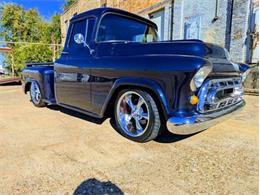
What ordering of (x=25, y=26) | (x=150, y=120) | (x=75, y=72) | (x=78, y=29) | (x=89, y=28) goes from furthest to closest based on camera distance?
(x=25, y=26) → (x=78, y=29) → (x=75, y=72) → (x=89, y=28) → (x=150, y=120)

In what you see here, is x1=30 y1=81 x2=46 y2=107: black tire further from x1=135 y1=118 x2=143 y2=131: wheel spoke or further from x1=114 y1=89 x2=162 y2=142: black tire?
x1=114 y1=89 x2=162 y2=142: black tire

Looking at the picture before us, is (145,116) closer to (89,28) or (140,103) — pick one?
(140,103)

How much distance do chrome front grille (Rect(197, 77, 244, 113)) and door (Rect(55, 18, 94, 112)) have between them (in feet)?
6.05

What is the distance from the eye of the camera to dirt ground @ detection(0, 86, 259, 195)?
7.11 ft

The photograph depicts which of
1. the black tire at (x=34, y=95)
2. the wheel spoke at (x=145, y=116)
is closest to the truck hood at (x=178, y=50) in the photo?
the wheel spoke at (x=145, y=116)

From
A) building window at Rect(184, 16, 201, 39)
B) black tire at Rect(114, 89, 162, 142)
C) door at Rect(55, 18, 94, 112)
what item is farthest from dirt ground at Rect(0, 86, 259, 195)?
building window at Rect(184, 16, 201, 39)

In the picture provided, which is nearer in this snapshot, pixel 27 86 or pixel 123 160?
pixel 123 160

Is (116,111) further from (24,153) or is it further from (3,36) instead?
(3,36)

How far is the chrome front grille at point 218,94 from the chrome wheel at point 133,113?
735 mm

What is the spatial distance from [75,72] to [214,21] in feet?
24.8

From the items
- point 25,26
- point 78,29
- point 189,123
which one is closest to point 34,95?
point 78,29

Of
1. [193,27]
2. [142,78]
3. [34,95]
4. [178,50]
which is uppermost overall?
[193,27]

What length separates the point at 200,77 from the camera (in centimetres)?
254

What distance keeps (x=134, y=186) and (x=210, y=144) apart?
1490 mm
